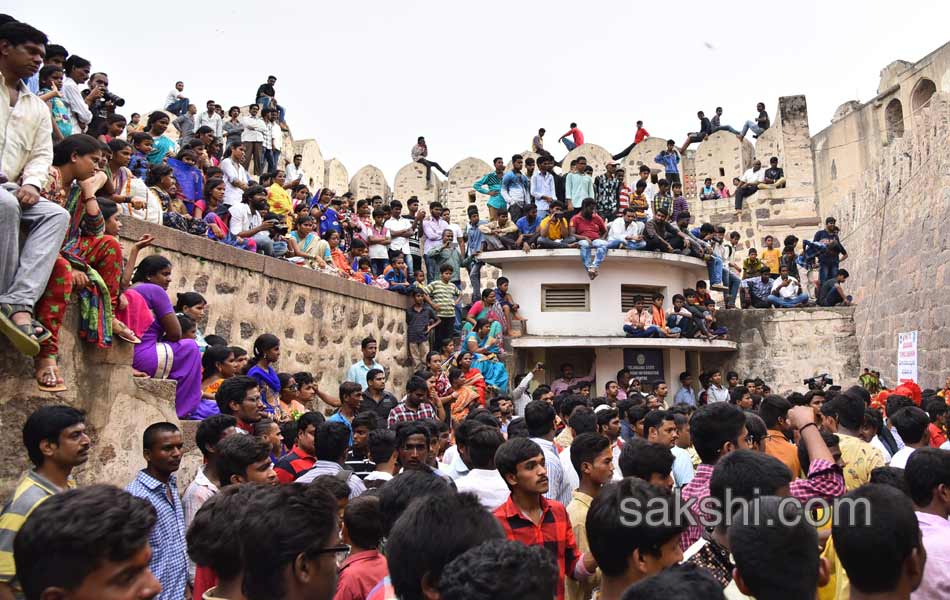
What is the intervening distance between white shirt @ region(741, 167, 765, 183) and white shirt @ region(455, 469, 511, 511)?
18579mm

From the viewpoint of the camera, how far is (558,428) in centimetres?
816

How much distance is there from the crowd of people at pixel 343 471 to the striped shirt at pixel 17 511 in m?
0.01

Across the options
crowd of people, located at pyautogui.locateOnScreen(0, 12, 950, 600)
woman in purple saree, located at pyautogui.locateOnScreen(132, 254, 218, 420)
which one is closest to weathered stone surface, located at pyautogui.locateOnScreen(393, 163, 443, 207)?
crowd of people, located at pyautogui.locateOnScreen(0, 12, 950, 600)

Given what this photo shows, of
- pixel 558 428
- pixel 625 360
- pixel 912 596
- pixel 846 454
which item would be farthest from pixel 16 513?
pixel 625 360

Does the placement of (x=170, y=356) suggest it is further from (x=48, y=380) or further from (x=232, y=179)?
(x=232, y=179)

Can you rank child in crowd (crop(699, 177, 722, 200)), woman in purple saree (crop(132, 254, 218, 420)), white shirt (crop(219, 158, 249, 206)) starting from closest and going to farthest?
woman in purple saree (crop(132, 254, 218, 420)) → white shirt (crop(219, 158, 249, 206)) → child in crowd (crop(699, 177, 722, 200))

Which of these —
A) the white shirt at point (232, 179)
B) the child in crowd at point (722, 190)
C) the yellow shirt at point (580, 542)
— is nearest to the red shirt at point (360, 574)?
the yellow shirt at point (580, 542)

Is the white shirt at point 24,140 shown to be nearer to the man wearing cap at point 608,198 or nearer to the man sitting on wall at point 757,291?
the man wearing cap at point 608,198

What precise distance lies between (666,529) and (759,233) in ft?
63.1

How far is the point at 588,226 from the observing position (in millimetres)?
14531

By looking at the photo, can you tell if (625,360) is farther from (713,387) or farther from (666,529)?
(666,529)

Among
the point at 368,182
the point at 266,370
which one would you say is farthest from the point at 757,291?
the point at 266,370

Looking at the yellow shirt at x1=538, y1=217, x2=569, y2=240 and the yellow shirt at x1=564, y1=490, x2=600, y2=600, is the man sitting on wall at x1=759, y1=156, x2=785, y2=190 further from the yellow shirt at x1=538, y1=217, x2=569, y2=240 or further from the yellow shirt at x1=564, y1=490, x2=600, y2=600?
the yellow shirt at x1=564, y1=490, x2=600, y2=600

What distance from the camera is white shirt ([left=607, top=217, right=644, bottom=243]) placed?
1437 centimetres
